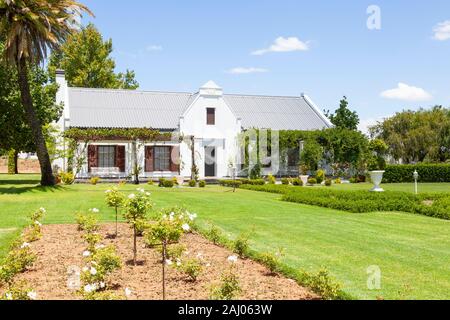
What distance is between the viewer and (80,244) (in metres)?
11.0

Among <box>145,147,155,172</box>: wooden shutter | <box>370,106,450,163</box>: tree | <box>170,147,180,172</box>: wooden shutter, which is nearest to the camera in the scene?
<box>145,147,155,172</box>: wooden shutter

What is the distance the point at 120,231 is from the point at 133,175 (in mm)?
24042

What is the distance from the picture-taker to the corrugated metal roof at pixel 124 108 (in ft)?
128

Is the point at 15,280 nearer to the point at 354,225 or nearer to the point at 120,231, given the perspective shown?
the point at 120,231

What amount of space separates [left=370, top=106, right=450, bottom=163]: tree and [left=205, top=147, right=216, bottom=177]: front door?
2927cm

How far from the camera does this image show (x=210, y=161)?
4022 cm

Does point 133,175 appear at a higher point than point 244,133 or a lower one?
lower

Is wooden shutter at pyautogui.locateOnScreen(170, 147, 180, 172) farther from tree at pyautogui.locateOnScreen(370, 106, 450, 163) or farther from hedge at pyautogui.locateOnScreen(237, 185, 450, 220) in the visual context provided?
tree at pyautogui.locateOnScreen(370, 106, 450, 163)

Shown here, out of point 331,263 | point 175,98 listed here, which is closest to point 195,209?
point 331,263

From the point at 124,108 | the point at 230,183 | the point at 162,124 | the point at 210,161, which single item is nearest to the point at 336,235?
the point at 230,183

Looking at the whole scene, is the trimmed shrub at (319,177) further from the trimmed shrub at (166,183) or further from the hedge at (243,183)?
the trimmed shrub at (166,183)

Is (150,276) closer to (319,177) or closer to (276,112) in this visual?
(319,177)

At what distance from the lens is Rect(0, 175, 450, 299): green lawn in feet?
26.6

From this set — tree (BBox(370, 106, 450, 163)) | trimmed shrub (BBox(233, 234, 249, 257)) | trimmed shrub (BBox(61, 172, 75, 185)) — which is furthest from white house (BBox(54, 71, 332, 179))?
trimmed shrub (BBox(233, 234, 249, 257))
